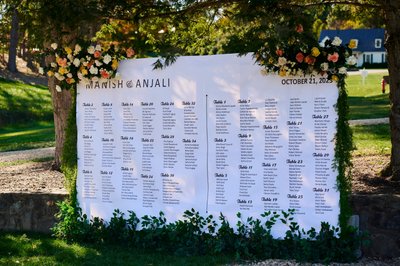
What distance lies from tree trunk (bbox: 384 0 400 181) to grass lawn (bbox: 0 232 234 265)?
3.30m

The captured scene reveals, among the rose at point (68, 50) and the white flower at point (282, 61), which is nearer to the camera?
the white flower at point (282, 61)

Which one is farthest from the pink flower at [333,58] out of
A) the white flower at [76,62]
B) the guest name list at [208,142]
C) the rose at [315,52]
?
the white flower at [76,62]

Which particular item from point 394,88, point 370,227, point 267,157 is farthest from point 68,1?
point 394,88

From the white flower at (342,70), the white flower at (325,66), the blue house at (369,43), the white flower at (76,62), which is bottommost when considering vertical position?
the white flower at (342,70)

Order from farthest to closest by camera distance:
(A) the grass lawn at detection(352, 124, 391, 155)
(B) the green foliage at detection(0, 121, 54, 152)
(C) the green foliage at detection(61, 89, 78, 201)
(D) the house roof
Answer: (D) the house roof < (B) the green foliage at detection(0, 121, 54, 152) < (A) the grass lawn at detection(352, 124, 391, 155) < (C) the green foliage at detection(61, 89, 78, 201)

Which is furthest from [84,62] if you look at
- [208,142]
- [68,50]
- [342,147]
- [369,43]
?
[369,43]

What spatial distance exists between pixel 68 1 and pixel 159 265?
2.89m

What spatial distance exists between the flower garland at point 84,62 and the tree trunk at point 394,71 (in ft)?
11.4

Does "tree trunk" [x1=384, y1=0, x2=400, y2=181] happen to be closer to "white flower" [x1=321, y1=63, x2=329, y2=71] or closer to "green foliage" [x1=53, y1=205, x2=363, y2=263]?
"white flower" [x1=321, y1=63, x2=329, y2=71]

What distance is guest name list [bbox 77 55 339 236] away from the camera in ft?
19.5

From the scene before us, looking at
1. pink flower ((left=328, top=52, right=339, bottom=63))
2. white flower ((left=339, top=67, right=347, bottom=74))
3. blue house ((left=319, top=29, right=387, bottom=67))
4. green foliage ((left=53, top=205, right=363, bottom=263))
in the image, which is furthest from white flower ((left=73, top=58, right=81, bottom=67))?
blue house ((left=319, top=29, right=387, bottom=67))

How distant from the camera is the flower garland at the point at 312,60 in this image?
5.76m

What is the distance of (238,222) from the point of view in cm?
616

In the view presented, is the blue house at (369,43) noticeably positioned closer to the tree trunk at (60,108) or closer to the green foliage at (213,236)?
the tree trunk at (60,108)
